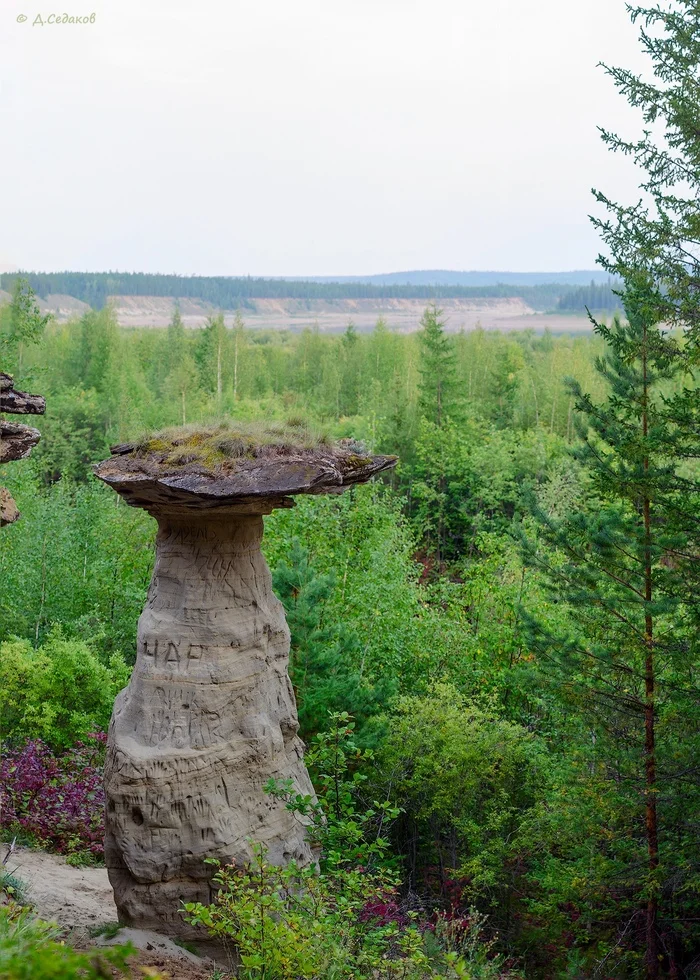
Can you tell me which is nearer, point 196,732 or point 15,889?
point 196,732

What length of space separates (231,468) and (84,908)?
5.50 metres

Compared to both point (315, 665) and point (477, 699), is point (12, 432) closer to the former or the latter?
point (315, 665)

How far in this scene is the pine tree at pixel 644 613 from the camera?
36.4 ft

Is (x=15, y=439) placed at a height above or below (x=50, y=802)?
above

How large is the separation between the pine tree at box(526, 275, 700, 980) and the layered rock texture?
680 centimetres

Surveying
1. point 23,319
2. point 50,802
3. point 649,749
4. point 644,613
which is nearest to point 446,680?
point 649,749

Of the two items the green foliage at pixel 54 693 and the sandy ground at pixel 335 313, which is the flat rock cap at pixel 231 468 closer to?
the green foliage at pixel 54 693

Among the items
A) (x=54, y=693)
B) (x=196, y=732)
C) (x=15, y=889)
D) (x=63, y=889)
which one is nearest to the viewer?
(x=196, y=732)

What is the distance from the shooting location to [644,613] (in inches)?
450

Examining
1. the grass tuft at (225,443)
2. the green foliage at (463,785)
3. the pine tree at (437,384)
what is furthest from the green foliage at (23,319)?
the pine tree at (437,384)

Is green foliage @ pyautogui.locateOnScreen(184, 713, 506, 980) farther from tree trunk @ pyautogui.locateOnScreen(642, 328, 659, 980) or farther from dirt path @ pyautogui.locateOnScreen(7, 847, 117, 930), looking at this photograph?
tree trunk @ pyautogui.locateOnScreen(642, 328, 659, 980)

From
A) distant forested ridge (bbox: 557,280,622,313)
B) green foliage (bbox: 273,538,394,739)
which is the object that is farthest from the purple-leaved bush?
distant forested ridge (bbox: 557,280,622,313)

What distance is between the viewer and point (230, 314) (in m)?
93.5

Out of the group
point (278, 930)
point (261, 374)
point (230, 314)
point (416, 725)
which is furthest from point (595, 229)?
point (230, 314)
